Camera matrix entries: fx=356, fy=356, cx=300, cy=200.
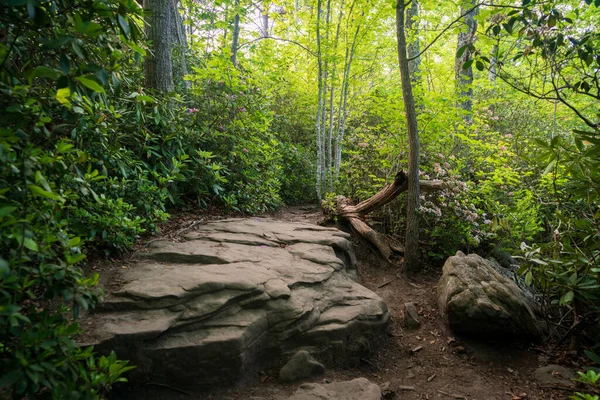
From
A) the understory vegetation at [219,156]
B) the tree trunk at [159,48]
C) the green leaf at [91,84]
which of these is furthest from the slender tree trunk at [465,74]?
the green leaf at [91,84]

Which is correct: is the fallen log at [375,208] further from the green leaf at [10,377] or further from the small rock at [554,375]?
the green leaf at [10,377]

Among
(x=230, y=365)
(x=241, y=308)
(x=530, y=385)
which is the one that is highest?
(x=241, y=308)

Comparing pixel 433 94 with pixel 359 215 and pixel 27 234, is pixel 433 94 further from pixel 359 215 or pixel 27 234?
pixel 27 234

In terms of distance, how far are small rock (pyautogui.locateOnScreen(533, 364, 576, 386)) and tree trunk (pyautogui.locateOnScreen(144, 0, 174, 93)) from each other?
623 centimetres

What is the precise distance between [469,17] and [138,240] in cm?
1085

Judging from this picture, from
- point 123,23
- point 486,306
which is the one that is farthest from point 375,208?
point 123,23

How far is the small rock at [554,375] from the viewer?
3441 mm

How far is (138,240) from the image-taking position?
4.18 m

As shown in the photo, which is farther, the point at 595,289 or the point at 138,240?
the point at 138,240

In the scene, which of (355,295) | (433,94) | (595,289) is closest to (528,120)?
(433,94)

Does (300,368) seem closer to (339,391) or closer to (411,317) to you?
(339,391)

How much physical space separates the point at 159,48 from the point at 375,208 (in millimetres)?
4634

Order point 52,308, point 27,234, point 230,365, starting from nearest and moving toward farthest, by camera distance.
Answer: point 27,234, point 52,308, point 230,365

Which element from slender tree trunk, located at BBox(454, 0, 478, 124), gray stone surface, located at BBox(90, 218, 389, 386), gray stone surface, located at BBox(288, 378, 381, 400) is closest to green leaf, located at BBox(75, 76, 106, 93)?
gray stone surface, located at BBox(90, 218, 389, 386)
